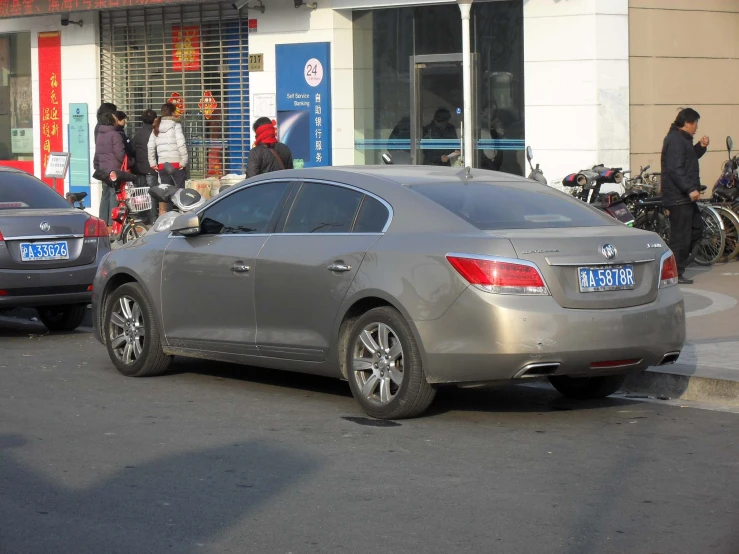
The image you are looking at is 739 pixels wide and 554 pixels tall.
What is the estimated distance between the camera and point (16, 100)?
25094 mm

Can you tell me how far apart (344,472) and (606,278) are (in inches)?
80.7

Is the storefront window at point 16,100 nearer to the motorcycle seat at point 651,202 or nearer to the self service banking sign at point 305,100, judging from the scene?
the self service banking sign at point 305,100

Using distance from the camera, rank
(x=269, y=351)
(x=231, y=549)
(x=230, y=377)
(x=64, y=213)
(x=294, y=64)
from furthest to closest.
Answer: (x=294, y=64) < (x=64, y=213) < (x=230, y=377) < (x=269, y=351) < (x=231, y=549)

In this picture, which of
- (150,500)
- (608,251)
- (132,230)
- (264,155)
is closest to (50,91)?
(132,230)

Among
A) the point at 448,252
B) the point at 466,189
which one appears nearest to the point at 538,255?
the point at 448,252

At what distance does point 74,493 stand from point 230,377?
3.55 metres

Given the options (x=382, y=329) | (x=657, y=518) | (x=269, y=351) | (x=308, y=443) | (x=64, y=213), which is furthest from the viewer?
(x=64, y=213)

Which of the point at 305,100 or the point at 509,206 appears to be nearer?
the point at 509,206

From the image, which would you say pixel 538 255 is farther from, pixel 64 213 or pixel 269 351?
pixel 64 213

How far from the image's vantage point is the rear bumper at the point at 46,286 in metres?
11.4

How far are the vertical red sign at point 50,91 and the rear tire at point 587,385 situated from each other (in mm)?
16854

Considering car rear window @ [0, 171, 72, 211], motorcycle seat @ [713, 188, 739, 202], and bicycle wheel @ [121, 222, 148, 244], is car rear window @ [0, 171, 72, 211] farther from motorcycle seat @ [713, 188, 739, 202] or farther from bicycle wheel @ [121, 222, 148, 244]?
motorcycle seat @ [713, 188, 739, 202]

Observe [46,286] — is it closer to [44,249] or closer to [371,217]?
[44,249]

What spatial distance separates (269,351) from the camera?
27.8 feet
